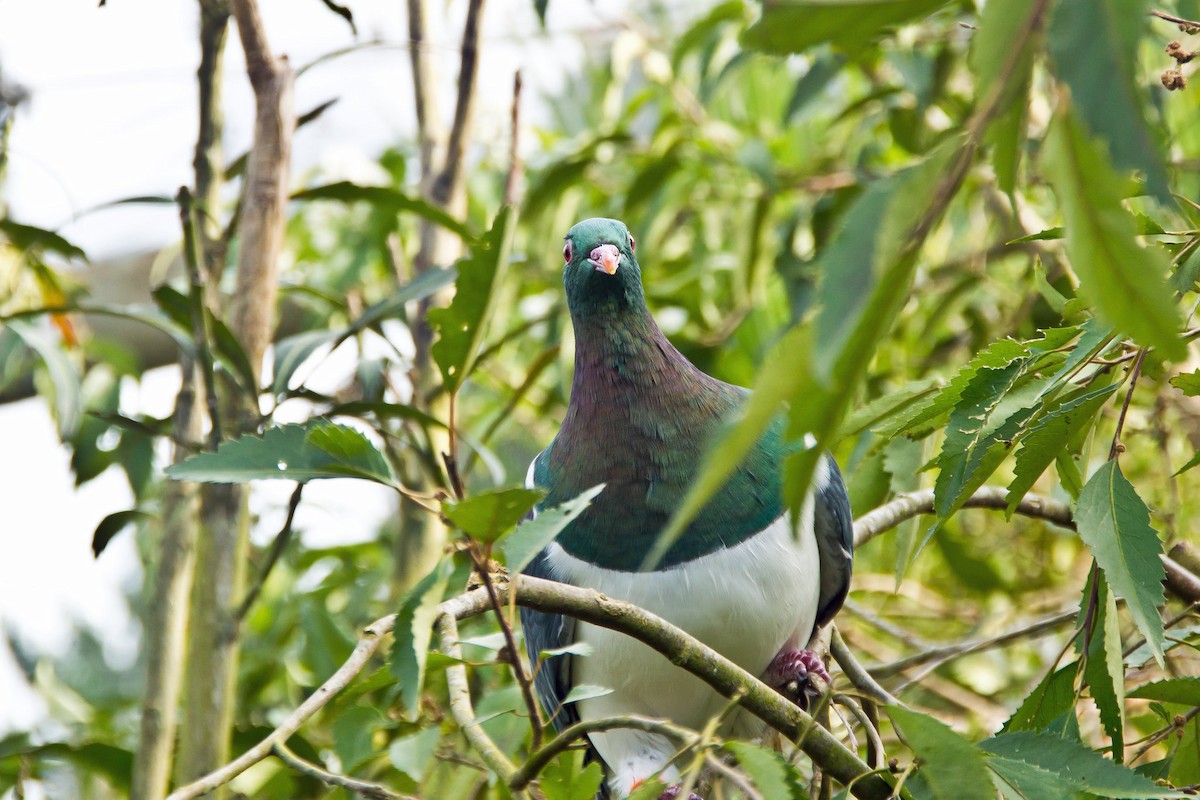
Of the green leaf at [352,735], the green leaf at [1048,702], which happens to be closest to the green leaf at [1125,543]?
the green leaf at [1048,702]

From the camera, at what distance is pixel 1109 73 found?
52 cm

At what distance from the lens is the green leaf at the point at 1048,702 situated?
130 centimetres

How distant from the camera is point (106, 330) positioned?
3518 millimetres

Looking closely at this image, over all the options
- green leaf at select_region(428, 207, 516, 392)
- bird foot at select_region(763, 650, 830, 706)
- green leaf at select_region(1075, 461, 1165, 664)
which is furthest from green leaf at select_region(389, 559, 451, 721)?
bird foot at select_region(763, 650, 830, 706)

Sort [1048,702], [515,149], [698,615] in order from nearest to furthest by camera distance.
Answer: [1048,702] < [698,615] < [515,149]

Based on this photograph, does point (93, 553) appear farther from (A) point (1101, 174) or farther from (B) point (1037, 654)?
(B) point (1037, 654)

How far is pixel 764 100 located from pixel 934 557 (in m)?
1.47

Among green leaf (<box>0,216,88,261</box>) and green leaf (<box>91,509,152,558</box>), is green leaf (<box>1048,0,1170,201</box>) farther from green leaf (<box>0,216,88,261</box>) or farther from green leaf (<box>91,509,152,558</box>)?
green leaf (<box>0,216,88,261</box>)

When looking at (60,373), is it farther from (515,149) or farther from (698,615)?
(698,615)

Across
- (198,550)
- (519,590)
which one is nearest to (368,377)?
(198,550)

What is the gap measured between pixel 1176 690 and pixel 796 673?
66 cm

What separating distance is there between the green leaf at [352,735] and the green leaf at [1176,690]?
88cm

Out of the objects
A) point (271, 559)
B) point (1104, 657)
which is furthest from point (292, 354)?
point (1104, 657)

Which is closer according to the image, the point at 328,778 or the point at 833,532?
the point at 328,778
